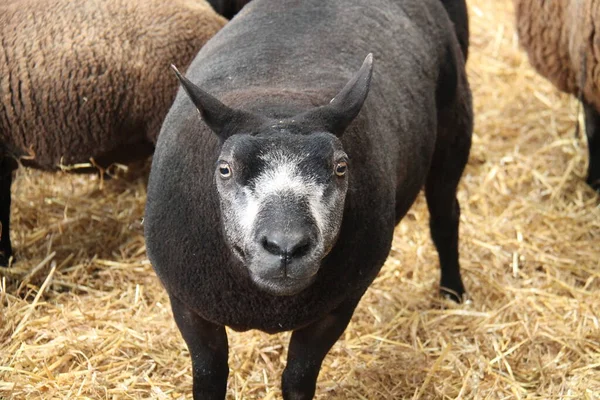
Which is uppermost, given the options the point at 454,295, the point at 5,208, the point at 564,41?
the point at 564,41

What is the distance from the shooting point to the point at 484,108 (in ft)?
22.9

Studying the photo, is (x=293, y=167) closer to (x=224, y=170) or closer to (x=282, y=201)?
(x=282, y=201)

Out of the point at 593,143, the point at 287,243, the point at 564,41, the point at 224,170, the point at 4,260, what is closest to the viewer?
the point at 287,243

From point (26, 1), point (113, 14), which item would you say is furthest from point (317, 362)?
point (26, 1)

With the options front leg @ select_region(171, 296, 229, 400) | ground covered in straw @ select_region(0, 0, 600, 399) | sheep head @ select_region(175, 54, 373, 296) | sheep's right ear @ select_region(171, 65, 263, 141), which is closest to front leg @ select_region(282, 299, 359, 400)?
front leg @ select_region(171, 296, 229, 400)

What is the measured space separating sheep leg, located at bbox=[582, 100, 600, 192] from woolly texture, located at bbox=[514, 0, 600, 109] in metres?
0.20

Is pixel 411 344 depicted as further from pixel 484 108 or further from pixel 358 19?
pixel 484 108

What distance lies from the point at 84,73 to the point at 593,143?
3.33m

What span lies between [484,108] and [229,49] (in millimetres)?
3851

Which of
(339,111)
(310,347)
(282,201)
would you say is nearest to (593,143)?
(310,347)

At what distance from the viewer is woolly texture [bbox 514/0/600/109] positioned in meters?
4.84

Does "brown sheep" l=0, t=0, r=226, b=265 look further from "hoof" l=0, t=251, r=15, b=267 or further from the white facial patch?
the white facial patch

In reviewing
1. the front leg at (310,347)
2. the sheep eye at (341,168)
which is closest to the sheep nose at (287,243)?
the sheep eye at (341,168)

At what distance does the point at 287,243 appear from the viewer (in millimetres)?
2504
